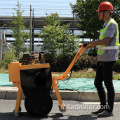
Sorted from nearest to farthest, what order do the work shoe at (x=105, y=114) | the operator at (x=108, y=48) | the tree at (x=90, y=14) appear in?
the operator at (x=108, y=48) → the work shoe at (x=105, y=114) → the tree at (x=90, y=14)

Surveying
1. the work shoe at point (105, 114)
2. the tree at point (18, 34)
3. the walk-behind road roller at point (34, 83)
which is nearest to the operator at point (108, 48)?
the work shoe at point (105, 114)

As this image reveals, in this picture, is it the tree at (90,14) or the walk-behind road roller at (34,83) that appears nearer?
A: the walk-behind road roller at (34,83)

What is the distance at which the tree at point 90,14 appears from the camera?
65.2ft

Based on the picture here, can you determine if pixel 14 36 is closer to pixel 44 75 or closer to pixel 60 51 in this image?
pixel 60 51

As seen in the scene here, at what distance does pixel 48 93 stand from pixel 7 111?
0.98 meters

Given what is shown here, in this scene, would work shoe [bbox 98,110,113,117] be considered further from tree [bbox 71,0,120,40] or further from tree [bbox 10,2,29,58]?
tree [bbox 71,0,120,40]

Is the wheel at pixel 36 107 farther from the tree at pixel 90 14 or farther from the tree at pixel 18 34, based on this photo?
the tree at pixel 90 14

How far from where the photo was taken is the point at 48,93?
11.8ft

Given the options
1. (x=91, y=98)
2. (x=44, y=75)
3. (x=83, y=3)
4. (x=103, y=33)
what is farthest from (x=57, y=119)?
(x=83, y=3)

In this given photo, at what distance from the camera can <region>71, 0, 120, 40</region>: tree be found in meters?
19.9

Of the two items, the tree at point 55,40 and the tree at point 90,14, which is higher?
the tree at point 90,14

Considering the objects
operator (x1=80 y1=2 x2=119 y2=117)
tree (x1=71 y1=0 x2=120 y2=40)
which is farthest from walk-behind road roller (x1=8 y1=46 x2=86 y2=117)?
tree (x1=71 y1=0 x2=120 y2=40)

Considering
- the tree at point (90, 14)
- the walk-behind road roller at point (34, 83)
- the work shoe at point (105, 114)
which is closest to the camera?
the walk-behind road roller at point (34, 83)

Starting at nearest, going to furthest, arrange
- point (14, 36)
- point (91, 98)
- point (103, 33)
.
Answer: point (103, 33)
point (91, 98)
point (14, 36)
